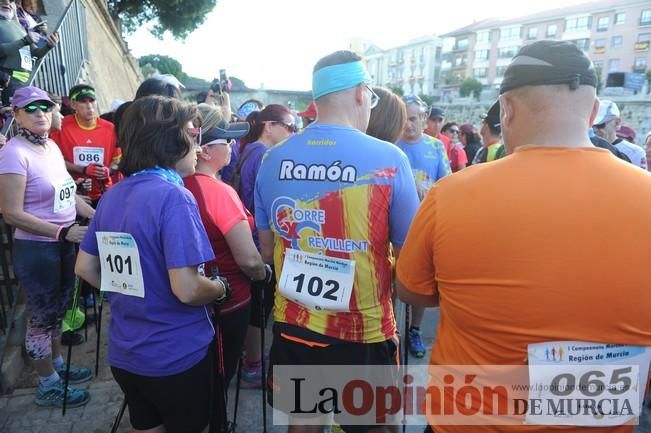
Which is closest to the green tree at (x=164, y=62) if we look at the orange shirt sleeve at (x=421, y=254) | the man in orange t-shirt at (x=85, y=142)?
the man in orange t-shirt at (x=85, y=142)

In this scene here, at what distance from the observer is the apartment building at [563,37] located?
5734 cm

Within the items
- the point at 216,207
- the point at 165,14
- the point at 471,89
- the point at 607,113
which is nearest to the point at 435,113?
the point at 607,113

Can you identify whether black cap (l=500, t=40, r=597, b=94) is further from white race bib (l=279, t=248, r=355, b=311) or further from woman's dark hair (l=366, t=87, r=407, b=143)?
woman's dark hair (l=366, t=87, r=407, b=143)

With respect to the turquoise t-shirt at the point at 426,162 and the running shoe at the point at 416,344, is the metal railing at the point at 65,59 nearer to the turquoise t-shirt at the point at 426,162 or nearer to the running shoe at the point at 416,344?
the turquoise t-shirt at the point at 426,162

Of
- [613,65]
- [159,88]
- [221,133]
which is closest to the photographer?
[221,133]

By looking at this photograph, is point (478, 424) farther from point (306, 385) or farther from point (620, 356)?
point (306, 385)

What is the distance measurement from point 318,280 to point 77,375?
8.77 ft

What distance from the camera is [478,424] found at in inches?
56.2

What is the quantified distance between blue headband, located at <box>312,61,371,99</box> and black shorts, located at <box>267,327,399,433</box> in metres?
1.23

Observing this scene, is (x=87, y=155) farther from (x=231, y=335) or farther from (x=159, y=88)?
(x=231, y=335)

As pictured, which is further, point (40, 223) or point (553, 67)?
point (40, 223)

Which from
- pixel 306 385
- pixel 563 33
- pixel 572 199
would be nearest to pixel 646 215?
pixel 572 199

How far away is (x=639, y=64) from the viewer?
57.5 metres

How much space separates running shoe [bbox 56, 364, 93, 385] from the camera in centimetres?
346
